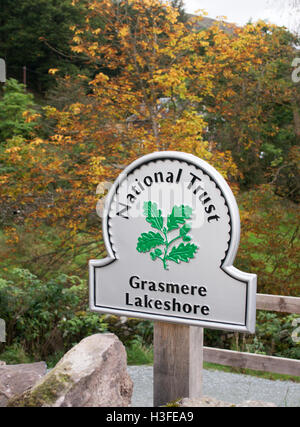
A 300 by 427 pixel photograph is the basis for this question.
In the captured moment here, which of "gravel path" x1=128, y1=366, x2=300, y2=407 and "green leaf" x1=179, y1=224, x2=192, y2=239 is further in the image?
"gravel path" x1=128, y1=366, x2=300, y2=407

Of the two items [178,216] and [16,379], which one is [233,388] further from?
[178,216]

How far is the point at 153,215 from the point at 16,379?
169 centimetres

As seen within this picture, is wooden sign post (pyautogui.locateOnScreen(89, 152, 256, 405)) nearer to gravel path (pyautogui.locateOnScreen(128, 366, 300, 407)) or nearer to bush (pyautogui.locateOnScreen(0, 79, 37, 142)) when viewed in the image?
gravel path (pyautogui.locateOnScreen(128, 366, 300, 407))

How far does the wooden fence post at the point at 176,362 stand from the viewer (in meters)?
2.87

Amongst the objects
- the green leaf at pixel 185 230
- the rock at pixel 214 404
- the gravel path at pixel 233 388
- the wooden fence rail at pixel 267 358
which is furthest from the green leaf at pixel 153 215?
the wooden fence rail at pixel 267 358

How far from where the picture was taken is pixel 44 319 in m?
5.62

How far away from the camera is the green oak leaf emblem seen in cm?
270

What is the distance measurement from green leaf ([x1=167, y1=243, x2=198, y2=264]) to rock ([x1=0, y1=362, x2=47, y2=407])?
4.63ft

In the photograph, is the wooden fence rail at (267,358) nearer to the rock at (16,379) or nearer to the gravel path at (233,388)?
the gravel path at (233,388)

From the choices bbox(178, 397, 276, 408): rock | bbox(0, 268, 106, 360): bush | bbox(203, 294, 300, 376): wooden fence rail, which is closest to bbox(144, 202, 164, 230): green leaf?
bbox(178, 397, 276, 408): rock

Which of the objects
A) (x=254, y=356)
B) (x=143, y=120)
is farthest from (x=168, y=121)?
(x=254, y=356)

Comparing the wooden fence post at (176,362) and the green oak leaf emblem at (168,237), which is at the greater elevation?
the green oak leaf emblem at (168,237)

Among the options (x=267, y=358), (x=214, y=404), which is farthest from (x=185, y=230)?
(x=267, y=358)

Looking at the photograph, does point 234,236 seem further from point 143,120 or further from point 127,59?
point 127,59
